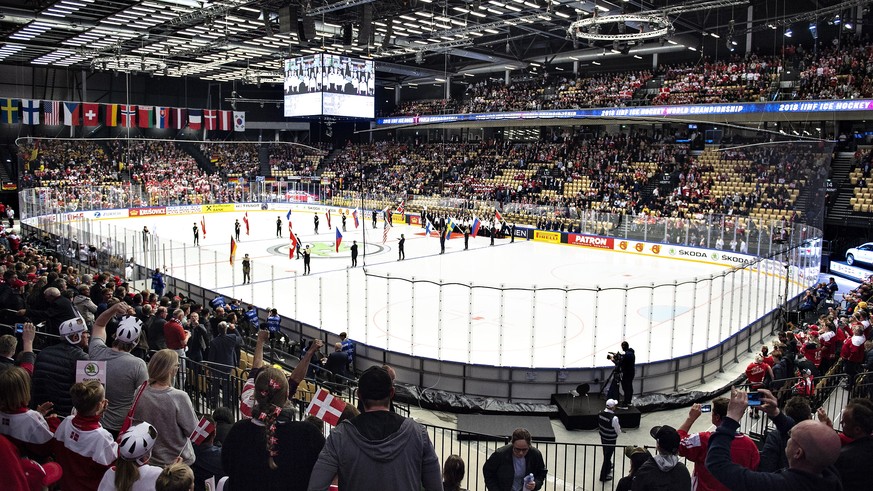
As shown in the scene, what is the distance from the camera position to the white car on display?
29375 mm

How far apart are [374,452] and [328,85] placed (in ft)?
121

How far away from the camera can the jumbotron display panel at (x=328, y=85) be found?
3819 centimetres

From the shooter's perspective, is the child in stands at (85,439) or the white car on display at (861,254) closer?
the child in stands at (85,439)

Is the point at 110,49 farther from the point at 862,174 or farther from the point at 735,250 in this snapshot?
the point at 862,174

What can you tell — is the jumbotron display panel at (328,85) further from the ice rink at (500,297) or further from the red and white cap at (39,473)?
the red and white cap at (39,473)

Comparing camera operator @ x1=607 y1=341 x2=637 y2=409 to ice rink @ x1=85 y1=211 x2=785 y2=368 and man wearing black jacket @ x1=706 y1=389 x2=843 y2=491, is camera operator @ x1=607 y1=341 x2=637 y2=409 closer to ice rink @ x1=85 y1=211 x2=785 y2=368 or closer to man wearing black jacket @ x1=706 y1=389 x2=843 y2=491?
ice rink @ x1=85 y1=211 x2=785 y2=368

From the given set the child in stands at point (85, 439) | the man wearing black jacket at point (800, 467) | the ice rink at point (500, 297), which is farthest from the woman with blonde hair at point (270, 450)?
the ice rink at point (500, 297)

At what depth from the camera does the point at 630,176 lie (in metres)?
44.0

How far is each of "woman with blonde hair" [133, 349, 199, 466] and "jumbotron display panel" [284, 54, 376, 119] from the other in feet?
115

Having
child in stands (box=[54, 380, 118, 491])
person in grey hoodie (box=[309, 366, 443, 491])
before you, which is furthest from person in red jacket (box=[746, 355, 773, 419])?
child in stands (box=[54, 380, 118, 491])

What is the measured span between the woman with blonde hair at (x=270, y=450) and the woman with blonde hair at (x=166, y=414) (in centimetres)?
116

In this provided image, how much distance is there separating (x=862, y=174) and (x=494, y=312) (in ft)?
81.6

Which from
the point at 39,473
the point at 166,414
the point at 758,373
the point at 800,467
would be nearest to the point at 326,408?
the point at 166,414

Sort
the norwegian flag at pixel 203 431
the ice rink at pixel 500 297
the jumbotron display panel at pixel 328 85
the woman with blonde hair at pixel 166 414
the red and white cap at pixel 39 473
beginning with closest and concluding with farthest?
1. the red and white cap at pixel 39 473
2. the woman with blonde hair at pixel 166 414
3. the norwegian flag at pixel 203 431
4. the ice rink at pixel 500 297
5. the jumbotron display panel at pixel 328 85
